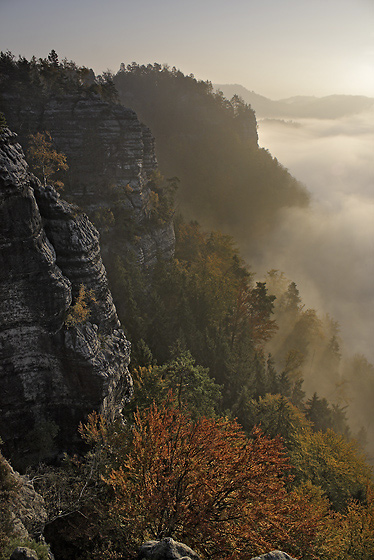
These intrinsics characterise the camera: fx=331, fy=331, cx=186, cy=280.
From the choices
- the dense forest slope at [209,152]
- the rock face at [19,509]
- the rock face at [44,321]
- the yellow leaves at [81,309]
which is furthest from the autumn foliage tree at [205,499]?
the dense forest slope at [209,152]

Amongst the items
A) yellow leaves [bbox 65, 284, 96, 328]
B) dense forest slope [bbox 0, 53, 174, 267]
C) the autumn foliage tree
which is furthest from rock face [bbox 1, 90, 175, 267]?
the autumn foliage tree

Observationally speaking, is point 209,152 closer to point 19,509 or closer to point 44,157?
point 44,157

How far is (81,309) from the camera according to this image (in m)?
24.4

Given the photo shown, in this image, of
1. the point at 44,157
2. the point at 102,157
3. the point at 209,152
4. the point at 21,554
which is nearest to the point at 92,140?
the point at 102,157

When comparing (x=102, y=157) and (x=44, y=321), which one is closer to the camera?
(x=44, y=321)

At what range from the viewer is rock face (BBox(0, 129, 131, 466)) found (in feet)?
66.5

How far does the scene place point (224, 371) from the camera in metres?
43.0

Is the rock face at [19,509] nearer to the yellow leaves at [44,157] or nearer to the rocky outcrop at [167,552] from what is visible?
the rocky outcrop at [167,552]

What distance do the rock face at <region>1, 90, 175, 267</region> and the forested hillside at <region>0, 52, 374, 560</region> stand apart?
0.48m

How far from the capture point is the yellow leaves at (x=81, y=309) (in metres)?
23.9

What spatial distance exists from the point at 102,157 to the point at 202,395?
38.4 metres

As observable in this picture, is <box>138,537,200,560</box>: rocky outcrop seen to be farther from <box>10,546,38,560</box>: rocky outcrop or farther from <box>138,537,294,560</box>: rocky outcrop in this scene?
<box>10,546,38,560</box>: rocky outcrop

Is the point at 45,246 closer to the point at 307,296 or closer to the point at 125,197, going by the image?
the point at 125,197

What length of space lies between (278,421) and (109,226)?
1335 inches
